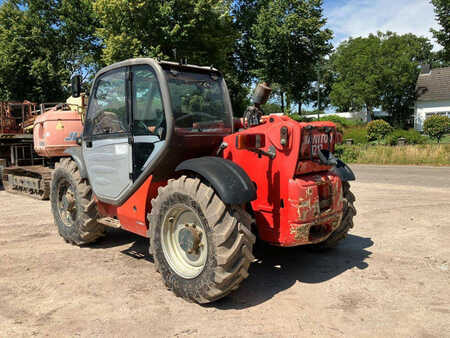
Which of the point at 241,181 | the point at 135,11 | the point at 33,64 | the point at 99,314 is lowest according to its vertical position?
the point at 99,314

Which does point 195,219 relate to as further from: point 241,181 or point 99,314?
point 99,314

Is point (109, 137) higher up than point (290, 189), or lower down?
higher up

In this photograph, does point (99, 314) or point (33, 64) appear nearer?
point (99, 314)

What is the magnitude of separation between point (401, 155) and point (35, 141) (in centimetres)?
1607

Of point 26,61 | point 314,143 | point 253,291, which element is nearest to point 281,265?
point 253,291

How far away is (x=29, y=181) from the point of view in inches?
401

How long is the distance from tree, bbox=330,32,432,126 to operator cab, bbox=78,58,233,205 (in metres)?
41.6

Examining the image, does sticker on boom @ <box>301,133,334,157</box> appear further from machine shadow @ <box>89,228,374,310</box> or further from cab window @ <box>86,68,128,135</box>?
cab window @ <box>86,68,128,135</box>

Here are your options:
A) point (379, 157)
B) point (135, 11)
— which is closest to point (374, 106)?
point (379, 157)

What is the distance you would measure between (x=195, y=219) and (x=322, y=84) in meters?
63.4

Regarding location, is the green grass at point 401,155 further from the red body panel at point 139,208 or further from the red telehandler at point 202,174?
the red body panel at point 139,208

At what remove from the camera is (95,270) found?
186 inches

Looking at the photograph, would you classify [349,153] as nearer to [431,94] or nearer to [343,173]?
[343,173]

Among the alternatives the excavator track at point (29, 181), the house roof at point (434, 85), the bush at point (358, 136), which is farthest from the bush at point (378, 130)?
the house roof at point (434, 85)
